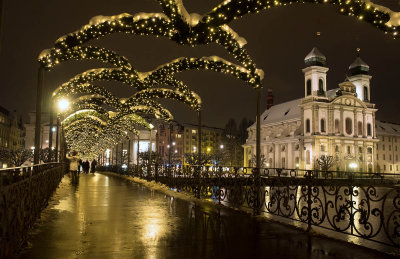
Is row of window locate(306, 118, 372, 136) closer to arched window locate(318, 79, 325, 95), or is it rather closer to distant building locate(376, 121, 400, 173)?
arched window locate(318, 79, 325, 95)

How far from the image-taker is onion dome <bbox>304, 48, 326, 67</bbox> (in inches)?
3388

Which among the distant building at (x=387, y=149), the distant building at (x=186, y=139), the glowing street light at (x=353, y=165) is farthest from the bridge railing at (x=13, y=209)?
the distant building at (x=186, y=139)

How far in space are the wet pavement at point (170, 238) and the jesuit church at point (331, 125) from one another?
75655 mm

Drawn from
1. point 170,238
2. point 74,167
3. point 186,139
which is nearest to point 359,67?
point 186,139

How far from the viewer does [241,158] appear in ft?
393

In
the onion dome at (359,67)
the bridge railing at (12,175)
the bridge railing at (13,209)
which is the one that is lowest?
the bridge railing at (13,209)

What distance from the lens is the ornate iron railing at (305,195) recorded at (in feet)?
22.7

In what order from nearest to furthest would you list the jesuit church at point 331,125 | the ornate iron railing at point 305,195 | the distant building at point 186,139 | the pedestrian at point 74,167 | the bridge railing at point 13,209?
the bridge railing at point 13,209, the ornate iron railing at point 305,195, the pedestrian at point 74,167, the jesuit church at point 331,125, the distant building at point 186,139

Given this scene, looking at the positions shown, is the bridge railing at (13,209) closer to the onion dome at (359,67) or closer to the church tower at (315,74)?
the church tower at (315,74)

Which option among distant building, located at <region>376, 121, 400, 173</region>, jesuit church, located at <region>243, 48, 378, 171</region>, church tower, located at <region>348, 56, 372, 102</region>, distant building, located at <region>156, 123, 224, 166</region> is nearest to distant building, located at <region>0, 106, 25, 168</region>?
distant building, located at <region>156, 123, 224, 166</region>

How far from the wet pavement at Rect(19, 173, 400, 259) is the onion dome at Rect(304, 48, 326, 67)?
269 ft

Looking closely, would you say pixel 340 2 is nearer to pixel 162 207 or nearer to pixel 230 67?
pixel 230 67

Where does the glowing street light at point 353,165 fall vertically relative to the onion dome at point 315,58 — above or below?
below

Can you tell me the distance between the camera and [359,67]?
9312 cm
